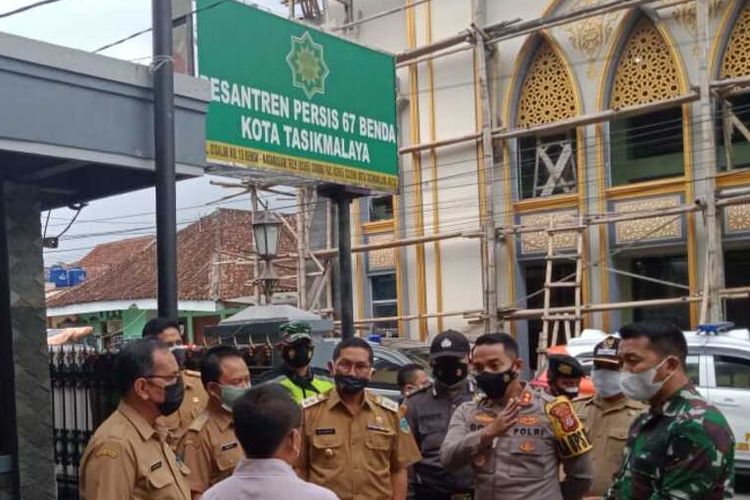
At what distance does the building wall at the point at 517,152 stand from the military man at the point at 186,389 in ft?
38.2

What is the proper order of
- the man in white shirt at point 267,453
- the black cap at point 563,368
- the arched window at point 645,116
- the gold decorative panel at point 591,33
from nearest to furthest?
the man in white shirt at point 267,453, the black cap at point 563,368, the arched window at point 645,116, the gold decorative panel at point 591,33

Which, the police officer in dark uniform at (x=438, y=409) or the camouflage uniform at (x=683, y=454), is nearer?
the camouflage uniform at (x=683, y=454)

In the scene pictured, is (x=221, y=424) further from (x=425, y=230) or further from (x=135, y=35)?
(x=425, y=230)

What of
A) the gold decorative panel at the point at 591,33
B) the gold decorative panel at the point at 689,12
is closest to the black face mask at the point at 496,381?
the gold decorative panel at the point at 689,12

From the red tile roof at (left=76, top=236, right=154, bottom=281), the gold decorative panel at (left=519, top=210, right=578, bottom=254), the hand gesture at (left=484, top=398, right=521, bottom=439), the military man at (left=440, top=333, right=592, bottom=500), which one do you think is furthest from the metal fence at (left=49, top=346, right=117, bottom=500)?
the red tile roof at (left=76, top=236, right=154, bottom=281)

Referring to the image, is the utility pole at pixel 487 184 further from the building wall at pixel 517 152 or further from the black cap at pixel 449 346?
the black cap at pixel 449 346

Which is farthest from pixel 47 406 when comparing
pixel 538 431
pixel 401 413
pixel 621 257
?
pixel 621 257

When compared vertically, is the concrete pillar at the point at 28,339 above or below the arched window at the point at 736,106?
below

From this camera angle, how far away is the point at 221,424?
440 cm

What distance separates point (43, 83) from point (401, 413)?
288cm

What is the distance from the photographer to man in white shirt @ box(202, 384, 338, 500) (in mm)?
2611

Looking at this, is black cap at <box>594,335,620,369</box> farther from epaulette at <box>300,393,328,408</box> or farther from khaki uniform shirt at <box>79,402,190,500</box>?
khaki uniform shirt at <box>79,402,190,500</box>

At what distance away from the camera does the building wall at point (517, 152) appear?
15844mm

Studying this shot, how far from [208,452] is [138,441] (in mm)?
869
